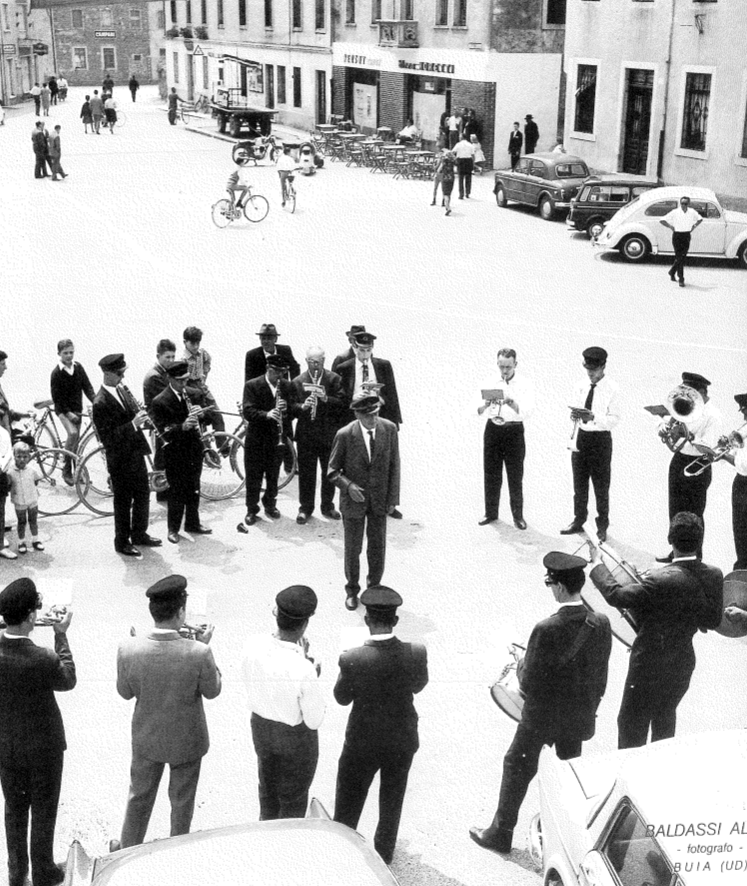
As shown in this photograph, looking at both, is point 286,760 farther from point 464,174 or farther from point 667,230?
point 464,174

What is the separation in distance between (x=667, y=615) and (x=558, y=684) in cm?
77

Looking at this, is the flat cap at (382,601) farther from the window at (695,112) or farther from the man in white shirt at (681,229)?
the window at (695,112)

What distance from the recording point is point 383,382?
10.5 meters

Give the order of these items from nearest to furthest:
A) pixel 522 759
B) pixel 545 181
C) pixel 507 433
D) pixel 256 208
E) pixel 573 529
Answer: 1. pixel 522 759
2. pixel 507 433
3. pixel 573 529
4. pixel 256 208
5. pixel 545 181

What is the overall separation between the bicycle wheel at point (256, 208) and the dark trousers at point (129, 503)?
1693 cm

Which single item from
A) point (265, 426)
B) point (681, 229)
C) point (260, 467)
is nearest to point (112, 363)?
point (265, 426)

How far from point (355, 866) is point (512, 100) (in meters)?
34.4

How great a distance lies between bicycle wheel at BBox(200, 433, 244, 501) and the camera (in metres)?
10.7

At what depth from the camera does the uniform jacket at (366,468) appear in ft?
27.9

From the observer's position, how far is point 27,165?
37.2 metres

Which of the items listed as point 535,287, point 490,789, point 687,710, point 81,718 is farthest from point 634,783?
point 535,287

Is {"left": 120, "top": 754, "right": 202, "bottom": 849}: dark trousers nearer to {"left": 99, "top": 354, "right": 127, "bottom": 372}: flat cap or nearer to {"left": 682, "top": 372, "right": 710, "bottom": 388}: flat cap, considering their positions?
{"left": 99, "top": 354, "right": 127, "bottom": 372}: flat cap

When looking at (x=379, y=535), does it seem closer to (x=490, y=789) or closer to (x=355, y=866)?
(x=490, y=789)

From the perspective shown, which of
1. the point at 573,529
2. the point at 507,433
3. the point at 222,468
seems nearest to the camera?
the point at 507,433
